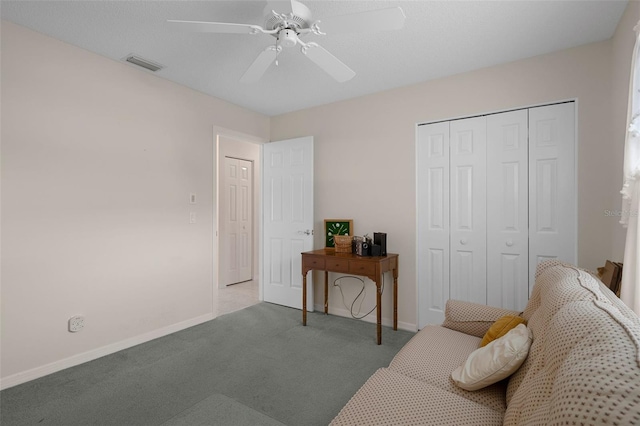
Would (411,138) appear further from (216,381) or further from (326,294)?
(216,381)

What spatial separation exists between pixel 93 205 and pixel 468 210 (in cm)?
333

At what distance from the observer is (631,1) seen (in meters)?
1.91

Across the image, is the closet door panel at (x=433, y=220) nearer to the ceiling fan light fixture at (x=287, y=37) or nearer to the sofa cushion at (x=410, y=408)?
the ceiling fan light fixture at (x=287, y=37)

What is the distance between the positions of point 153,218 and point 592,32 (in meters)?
3.93

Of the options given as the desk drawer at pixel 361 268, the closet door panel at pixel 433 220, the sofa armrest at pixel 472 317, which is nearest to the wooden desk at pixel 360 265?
the desk drawer at pixel 361 268

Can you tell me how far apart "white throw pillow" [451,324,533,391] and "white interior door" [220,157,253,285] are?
4334 mm

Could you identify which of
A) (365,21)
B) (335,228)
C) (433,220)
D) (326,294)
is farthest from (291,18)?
(326,294)

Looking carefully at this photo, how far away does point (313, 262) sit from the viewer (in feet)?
11.2

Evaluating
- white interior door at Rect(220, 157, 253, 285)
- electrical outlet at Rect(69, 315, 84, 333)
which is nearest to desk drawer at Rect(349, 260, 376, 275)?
electrical outlet at Rect(69, 315, 84, 333)

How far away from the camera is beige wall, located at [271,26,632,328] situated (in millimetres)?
2445

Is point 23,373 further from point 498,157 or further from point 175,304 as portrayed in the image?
point 498,157

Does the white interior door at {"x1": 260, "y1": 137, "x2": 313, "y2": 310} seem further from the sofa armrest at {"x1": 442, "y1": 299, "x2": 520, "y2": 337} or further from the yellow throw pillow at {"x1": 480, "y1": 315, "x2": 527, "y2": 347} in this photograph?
the yellow throw pillow at {"x1": 480, "y1": 315, "x2": 527, "y2": 347}

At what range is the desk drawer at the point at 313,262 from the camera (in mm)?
3346

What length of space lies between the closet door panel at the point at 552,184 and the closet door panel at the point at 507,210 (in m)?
0.05
